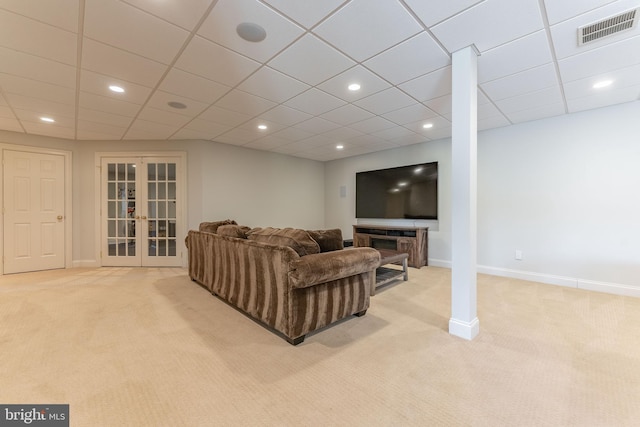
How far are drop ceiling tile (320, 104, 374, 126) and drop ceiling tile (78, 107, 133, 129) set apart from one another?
2.90 metres

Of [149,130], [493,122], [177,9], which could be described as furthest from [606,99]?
Result: [149,130]

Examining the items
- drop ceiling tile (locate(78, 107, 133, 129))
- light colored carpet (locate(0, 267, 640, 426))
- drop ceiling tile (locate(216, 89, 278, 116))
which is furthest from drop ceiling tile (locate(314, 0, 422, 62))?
drop ceiling tile (locate(78, 107, 133, 129))

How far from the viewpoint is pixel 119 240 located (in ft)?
16.4

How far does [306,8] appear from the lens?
1.73 meters

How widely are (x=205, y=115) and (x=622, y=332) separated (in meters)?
5.10

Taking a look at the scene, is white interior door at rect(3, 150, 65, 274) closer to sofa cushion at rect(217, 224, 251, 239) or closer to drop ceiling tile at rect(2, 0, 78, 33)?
sofa cushion at rect(217, 224, 251, 239)

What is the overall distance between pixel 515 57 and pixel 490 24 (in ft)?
2.06

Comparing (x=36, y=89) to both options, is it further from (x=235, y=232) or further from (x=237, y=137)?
(x=235, y=232)

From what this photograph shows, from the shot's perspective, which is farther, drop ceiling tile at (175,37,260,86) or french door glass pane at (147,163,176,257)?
french door glass pane at (147,163,176,257)

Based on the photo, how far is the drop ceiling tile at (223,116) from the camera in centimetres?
349

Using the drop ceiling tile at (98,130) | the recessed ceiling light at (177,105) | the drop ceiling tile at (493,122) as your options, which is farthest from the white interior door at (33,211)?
the drop ceiling tile at (493,122)

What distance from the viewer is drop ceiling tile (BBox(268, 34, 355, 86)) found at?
2129 mm

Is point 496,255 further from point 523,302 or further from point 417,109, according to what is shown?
point 417,109

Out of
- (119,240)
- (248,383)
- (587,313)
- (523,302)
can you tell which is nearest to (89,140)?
(119,240)
